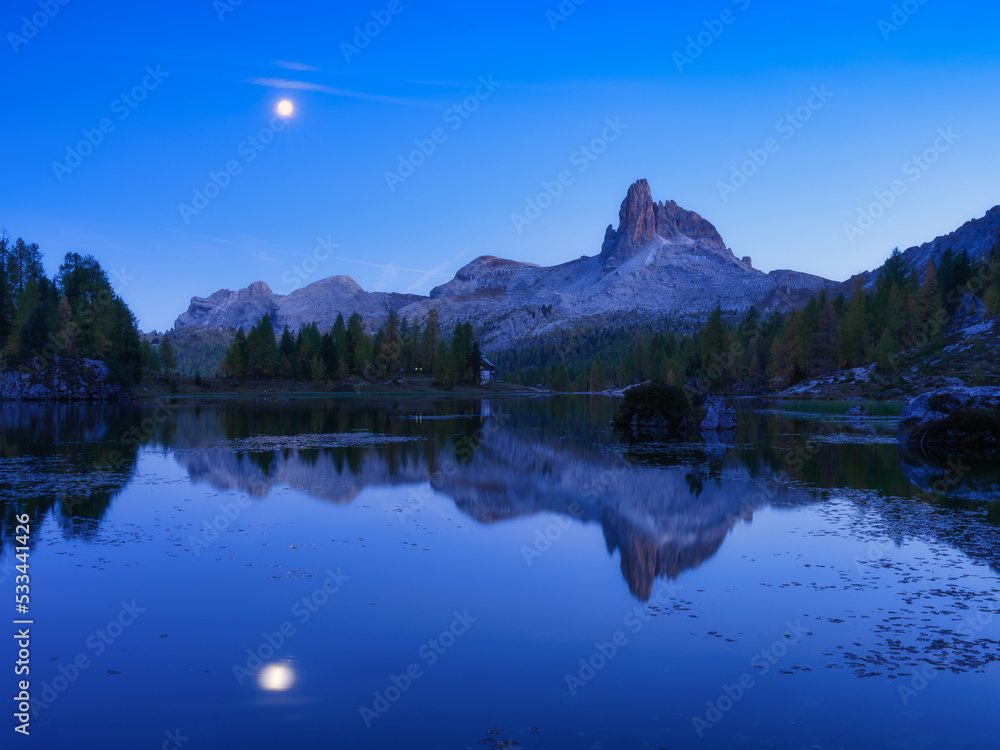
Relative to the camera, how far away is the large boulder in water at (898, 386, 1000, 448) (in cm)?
4288

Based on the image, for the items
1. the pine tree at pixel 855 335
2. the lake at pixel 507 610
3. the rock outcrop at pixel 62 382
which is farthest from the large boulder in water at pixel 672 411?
the rock outcrop at pixel 62 382

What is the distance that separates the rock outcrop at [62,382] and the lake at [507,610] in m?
79.9

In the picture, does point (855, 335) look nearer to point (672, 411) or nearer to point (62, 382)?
point (672, 411)

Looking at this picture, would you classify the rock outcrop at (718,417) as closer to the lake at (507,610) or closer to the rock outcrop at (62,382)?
the lake at (507,610)

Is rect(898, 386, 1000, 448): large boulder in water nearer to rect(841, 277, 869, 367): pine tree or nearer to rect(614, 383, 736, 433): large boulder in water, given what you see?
rect(614, 383, 736, 433): large boulder in water

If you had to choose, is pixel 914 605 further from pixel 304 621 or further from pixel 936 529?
pixel 304 621

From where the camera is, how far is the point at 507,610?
44.3ft

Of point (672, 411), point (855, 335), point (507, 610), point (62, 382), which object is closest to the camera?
point (507, 610)

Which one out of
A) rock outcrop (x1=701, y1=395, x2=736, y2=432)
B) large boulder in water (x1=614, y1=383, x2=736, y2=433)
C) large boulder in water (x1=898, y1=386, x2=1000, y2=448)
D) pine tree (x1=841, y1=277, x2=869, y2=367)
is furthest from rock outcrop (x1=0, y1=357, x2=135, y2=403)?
pine tree (x1=841, y1=277, x2=869, y2=367)

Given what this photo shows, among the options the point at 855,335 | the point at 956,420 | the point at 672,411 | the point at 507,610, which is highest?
the point at 855,335

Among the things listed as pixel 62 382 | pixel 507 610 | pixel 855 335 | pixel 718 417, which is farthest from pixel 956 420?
pixel 62 382

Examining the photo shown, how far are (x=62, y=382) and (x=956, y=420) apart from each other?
109m

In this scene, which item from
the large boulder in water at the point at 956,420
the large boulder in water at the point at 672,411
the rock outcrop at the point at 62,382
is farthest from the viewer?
the rock outcrop at the point at 62,382

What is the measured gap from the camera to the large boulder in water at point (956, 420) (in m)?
42.9
